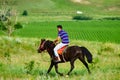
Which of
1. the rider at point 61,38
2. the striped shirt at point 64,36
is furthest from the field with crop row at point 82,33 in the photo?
the striped shirt at point 64,36

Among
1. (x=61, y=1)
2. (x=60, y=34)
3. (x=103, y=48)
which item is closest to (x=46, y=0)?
(x=61, y=1)

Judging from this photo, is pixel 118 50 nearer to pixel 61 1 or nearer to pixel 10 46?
pixel 10 46

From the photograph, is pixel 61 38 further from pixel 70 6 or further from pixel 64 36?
pixel 70 6

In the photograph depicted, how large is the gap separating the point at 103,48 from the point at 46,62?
692 cm

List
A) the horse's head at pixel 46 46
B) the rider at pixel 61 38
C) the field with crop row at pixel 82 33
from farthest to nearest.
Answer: the field with crop row at pixel 82 33 < the horse's head at pixel 46 46 < the rider at pixel 61 38

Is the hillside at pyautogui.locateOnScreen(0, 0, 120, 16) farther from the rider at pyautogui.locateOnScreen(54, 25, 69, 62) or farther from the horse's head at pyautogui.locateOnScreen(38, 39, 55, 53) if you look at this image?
the rider at pyautogui.locateOnScreen(54, 25, 69, 62)

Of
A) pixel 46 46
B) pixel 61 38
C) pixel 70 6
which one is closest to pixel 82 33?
pixel 46 46

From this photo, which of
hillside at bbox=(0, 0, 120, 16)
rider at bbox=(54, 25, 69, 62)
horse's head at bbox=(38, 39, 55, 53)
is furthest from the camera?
→ hillside at bbox=(0, 0, 120, 16)

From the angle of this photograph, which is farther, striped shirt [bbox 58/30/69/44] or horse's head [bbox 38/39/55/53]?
horse's head [bbox 38/39/55/53]

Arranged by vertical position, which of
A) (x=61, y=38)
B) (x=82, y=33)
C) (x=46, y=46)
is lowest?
(x=82, y=33)

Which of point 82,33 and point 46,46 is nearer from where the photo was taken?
point 46,46

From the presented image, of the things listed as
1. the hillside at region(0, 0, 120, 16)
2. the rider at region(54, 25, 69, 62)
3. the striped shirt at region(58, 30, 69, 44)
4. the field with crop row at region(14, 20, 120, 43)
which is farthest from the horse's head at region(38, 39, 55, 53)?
the hillside at region(0, 0, 120, 16)

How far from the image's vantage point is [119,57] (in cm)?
3153

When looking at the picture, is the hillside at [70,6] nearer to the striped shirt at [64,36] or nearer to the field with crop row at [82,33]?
the field with crop row at [82,33]
